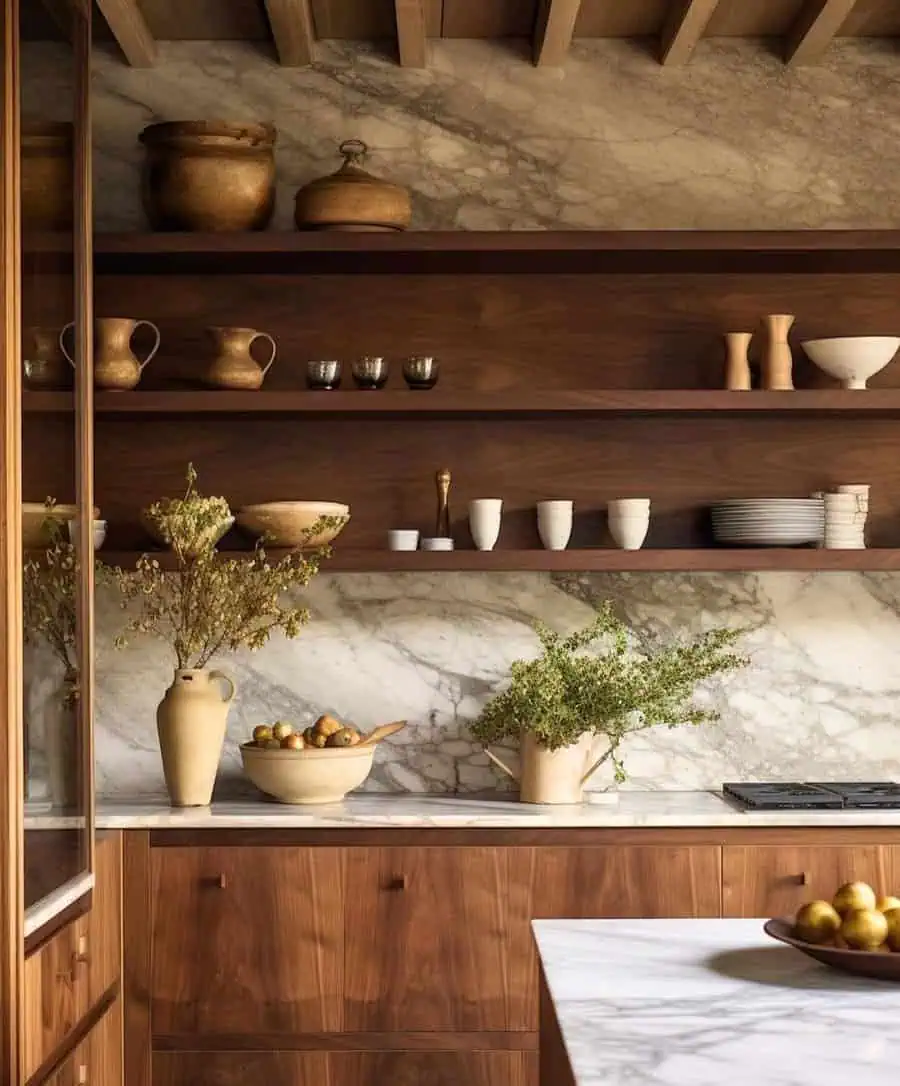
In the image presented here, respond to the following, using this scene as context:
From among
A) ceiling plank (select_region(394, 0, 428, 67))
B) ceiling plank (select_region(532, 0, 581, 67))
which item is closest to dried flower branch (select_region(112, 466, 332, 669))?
ceiling plank (select_region(394, 0, 428, 67))

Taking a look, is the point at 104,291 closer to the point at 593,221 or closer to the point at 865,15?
the point at 593,221

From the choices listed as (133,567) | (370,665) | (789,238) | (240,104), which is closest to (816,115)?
(789,238)

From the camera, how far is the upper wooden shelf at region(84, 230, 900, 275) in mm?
3744

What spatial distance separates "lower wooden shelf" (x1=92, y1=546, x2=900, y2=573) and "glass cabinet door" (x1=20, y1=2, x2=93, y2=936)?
851 mm

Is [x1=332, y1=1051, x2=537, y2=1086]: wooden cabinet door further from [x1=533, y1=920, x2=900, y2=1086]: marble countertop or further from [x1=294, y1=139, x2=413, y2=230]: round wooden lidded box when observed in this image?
[x1=294, y1=139, x2=413, y2=230]: round wooden lidded box

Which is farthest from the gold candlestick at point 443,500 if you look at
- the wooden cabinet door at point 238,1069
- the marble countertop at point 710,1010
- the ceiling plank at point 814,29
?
the marble countertop at point 710,1010

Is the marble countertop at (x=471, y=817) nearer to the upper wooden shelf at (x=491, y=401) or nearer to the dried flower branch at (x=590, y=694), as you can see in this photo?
the dried flower branch at (x=590, y=694)

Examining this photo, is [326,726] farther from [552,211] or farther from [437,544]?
[552,211]

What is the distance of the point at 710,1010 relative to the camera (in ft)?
6.14

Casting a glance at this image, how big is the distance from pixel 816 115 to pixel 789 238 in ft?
1.92

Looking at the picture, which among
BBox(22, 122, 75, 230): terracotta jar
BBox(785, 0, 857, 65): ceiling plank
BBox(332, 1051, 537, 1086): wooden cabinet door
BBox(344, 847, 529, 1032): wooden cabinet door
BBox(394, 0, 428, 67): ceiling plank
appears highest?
BBox(394, 0, 428, 67): ceiling plank

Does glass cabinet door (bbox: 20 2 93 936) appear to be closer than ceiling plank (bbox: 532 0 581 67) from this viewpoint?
Yes

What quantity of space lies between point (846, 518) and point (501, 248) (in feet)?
3.65

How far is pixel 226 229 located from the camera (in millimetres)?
3859
